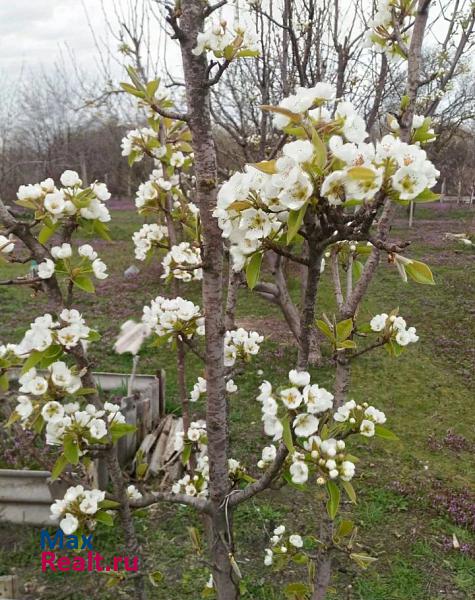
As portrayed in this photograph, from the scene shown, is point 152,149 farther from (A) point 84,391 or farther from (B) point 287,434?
(B) point 287,434

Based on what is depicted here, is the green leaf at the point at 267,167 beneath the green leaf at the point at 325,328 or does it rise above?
above

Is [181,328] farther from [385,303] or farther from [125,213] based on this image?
[125,213]

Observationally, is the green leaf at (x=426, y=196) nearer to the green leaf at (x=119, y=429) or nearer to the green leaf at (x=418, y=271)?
the green leaf at (x=418, y=271)

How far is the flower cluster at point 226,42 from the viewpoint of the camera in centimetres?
133

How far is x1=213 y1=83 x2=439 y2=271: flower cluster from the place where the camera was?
0.90m

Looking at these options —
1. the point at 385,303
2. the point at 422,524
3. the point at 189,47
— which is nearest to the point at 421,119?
the point at 189,47

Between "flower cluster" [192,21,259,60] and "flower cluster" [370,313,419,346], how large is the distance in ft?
2.93

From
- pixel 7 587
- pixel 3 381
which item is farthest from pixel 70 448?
pixel 7 587

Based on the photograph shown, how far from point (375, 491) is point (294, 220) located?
3.10 metres

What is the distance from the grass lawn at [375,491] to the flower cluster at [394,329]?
0.95 meters

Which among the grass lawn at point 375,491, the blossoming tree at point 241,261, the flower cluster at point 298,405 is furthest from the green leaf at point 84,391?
the grass lawn at point 375,491

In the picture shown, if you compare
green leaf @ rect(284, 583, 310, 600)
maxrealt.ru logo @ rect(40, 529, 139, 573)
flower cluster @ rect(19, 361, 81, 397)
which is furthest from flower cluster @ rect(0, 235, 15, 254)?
maxrealt.ru logo @ rect(40, 529, 139, 573)

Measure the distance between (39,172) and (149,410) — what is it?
20.4m

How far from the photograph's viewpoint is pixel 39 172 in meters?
21.8
